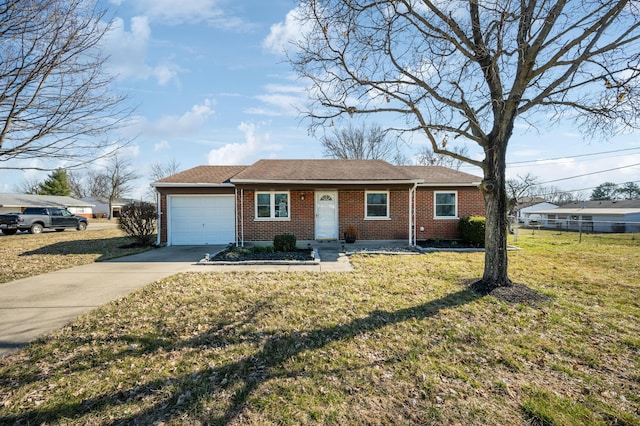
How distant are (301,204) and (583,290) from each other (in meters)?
A: 9.60

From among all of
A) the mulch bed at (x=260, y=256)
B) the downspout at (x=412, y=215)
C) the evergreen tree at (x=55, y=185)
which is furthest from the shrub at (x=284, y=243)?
the evergreen tree at (x=55, y=185)

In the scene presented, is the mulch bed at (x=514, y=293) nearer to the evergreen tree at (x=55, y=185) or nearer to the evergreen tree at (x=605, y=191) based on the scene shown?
the evergreen tree at (x=55, y=185)

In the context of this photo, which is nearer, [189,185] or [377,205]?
[189,185]

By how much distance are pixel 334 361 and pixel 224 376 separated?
1267 mm

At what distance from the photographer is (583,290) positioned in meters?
6.34

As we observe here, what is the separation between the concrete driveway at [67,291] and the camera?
4414 millimetres

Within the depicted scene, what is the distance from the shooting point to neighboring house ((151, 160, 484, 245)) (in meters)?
12.9

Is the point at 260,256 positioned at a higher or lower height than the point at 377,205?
lower

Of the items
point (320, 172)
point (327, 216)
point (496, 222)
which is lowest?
point (496, 222)

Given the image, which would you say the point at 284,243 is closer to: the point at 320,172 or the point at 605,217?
the point at 320,172

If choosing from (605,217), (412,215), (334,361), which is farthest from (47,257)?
(605,217)

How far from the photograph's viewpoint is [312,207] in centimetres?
1307

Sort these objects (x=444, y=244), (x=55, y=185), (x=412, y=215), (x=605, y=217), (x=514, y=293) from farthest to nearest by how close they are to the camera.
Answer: (x=55, y=185) → (x=605, y=217) → (x=412, y=215) → (x=444, y=244) → (x=514, y=293)

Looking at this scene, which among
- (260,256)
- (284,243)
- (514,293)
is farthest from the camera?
(284,243)
